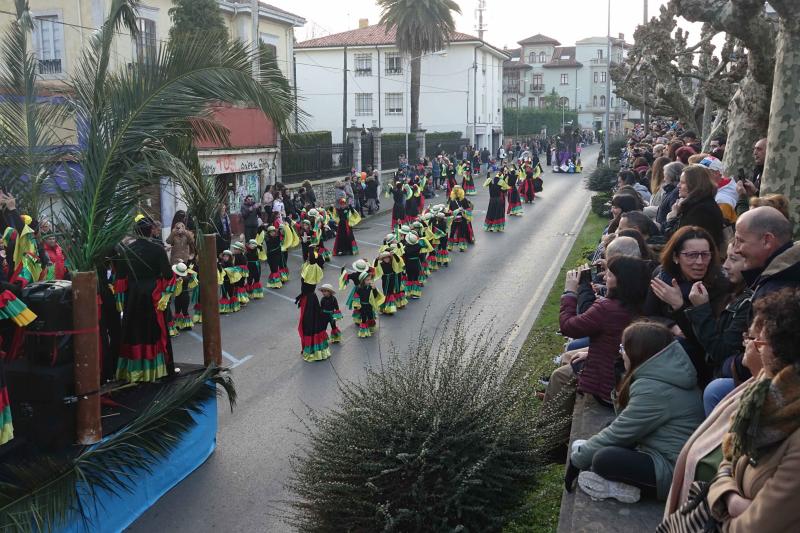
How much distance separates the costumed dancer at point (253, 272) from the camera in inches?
645

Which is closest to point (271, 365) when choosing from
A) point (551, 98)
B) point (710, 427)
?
point (710, 427)

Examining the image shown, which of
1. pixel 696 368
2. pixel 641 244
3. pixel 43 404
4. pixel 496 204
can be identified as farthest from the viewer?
pixel 496 204

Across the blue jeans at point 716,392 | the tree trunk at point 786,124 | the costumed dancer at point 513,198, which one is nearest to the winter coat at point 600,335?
the blue jeans at point 716,392

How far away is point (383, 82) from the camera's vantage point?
2232 inches

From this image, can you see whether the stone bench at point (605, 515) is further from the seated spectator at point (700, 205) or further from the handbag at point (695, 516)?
the seated spectator at point (700, 205)

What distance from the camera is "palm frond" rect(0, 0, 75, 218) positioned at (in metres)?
7.72

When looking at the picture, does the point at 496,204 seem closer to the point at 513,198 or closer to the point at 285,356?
the point at 513,198

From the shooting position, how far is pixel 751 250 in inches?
201

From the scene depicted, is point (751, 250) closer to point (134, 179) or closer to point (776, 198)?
point (776, 198)

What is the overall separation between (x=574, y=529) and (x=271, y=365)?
25.4ft

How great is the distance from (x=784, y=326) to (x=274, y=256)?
1519cm

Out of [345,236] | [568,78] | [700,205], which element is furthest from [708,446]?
[568,78]

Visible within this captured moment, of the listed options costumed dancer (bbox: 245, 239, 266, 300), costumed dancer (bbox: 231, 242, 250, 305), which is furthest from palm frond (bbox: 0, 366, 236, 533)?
costumed dancer (bbox: 245, 239, 266, 300)

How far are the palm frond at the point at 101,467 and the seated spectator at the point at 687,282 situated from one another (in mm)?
4013
